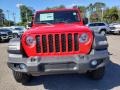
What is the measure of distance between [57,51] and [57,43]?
0.19m

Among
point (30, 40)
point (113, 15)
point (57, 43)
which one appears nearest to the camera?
point (57, 43)

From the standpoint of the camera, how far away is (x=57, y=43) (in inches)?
264

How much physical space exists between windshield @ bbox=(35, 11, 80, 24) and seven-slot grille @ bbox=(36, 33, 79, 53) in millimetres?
1830

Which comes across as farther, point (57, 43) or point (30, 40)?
point (30, 40)

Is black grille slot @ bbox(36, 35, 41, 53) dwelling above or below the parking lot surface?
above

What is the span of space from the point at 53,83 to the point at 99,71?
1218 mm

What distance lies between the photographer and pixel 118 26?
32531 millimetres

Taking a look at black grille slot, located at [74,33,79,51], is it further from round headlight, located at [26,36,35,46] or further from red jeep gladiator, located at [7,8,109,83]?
round headlight, located at [26,36,35,46]

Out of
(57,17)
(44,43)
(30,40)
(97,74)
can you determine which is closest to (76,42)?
(44,43)

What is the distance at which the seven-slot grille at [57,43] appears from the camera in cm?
670

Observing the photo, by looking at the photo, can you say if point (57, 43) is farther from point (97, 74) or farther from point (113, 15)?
point (113, 15)

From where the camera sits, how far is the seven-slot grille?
6703 mm

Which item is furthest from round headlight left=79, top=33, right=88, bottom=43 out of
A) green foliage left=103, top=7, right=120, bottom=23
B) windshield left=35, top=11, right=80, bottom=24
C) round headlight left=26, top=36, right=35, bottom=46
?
green foliage left=103, top=7, right=120, bottom=23

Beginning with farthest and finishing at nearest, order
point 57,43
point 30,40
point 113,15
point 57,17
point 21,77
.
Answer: point 113,15 → point 57,17 → point 21,77 → point 30,40 → point 57,43
